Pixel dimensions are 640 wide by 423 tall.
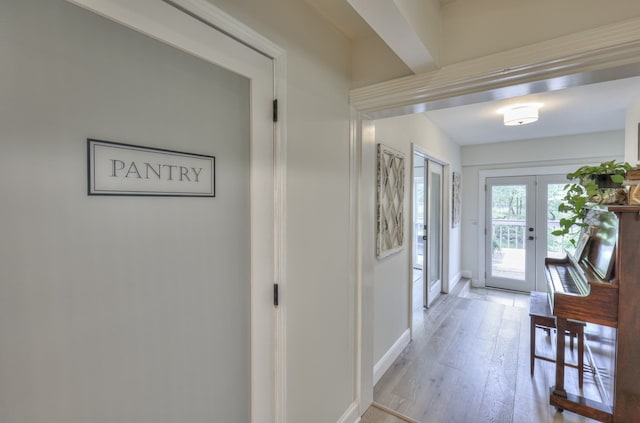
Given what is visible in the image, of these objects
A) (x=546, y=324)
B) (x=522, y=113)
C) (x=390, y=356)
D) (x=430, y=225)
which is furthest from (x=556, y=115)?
(x=390, y=356)

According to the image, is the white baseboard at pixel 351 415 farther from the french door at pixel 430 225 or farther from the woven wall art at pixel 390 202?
the french door at pixel 430 225

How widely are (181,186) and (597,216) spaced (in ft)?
9.52

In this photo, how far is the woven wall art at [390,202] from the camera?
2344 millimetres

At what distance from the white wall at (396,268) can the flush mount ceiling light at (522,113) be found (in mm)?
874

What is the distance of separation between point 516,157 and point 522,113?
2196 millimetres

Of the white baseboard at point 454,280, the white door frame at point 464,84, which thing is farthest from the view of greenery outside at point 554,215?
the white door frame at point 464,84

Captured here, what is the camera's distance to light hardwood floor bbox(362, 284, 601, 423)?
1.99 meters

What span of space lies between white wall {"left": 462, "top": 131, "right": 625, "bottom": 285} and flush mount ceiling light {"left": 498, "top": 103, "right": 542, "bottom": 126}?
1.92 meters

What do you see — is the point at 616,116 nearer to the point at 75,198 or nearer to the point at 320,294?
the point at 320,294

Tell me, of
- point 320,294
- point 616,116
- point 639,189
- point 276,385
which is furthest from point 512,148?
point 276,385

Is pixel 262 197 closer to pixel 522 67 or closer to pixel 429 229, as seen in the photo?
pixel 522 67

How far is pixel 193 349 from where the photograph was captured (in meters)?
0.99

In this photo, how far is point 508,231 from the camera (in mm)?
4949

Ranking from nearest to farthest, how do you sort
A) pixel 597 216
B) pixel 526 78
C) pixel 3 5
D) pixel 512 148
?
pixel 3 5 < pixel 526 78 < pixel 597 216 < pixel 512 148
